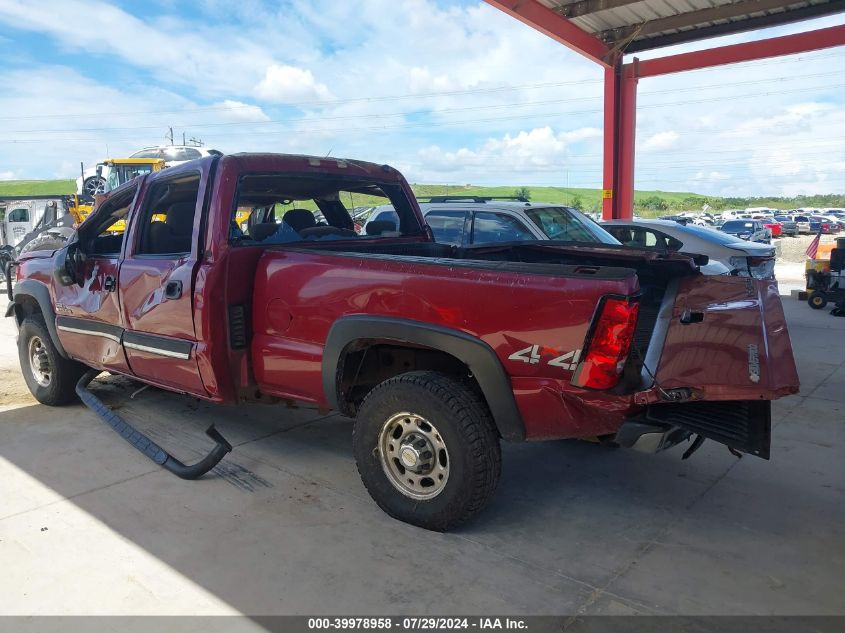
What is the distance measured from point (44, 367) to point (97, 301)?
1.37 meters

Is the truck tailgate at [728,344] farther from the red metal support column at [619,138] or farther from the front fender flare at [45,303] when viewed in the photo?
the red metal support column at [619,138]

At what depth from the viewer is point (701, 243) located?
381 inches

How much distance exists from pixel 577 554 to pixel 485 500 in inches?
20.2

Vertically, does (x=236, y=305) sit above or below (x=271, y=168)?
below

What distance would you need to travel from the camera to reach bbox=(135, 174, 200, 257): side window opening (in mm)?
4516

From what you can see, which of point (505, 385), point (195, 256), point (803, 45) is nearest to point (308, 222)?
point (195, 256)

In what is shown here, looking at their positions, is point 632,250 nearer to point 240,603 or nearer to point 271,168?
point 271,168

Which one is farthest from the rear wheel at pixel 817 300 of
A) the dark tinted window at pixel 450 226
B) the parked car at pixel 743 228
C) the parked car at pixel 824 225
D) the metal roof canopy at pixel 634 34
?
the parked car at pixel 824 225

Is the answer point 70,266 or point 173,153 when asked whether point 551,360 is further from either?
point 173,153

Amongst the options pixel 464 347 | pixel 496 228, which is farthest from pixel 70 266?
pixel 496 228

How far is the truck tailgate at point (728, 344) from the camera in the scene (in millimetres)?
2861

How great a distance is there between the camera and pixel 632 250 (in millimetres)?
4453

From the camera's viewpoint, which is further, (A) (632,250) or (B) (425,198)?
(B) (425,198)

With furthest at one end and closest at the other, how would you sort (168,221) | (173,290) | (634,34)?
(634,34)
(168,221)
(173,290)
